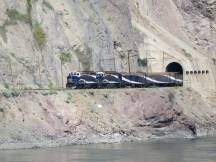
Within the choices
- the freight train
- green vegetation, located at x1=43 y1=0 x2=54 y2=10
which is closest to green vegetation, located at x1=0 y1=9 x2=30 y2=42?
green vegetation, located at x1=43 y1=0 x2=54 y2=10

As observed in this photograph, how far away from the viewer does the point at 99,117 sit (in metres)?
88.1

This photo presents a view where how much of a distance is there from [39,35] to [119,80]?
12.1 meters

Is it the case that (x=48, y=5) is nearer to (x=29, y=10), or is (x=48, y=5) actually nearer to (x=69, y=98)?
(x=29, y=10)

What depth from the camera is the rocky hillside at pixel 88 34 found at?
9131 centimetres

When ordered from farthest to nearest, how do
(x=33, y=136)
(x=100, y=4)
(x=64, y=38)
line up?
(x=100, y=4) < (x=64, y=38) < (x=33, y=136)

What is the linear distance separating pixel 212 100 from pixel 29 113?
144ft

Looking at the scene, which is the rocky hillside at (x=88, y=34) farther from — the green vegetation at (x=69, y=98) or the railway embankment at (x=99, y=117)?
the railway embankment at (x=99, y=117)

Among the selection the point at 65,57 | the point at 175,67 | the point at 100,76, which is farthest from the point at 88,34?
the point at 175,67

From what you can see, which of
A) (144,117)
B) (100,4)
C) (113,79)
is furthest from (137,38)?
(144,117)

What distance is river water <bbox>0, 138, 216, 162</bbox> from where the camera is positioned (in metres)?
67.0

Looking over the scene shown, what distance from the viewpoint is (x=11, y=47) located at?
9019 cm

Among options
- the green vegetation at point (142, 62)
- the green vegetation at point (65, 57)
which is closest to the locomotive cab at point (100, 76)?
the green vegetation at point (65, 57)

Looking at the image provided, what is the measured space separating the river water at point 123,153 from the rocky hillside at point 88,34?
14058mm

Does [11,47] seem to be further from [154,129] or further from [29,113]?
[154,129]
